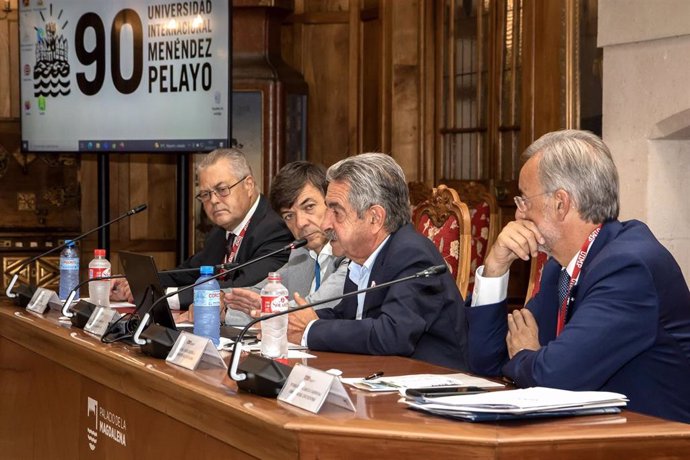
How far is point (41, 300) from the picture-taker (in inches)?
148

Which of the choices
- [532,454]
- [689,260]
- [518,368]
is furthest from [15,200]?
[532,454]

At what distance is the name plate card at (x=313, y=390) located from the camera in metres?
1.93

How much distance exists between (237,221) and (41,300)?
95cm

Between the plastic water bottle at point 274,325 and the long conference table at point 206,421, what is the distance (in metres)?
0.10

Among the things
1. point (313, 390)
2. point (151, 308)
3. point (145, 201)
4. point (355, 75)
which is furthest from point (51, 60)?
point (313, 390)

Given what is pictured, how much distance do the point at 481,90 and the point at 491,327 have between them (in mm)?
3155

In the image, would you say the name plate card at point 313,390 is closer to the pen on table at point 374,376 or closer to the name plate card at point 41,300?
the pen on table at point 374,376

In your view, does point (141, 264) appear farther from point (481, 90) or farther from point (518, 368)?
point (481, 90)

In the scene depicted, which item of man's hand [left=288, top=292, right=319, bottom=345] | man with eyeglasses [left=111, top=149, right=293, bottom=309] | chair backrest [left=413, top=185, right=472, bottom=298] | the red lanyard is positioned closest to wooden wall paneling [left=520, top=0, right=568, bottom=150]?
chair backrest [left=413, top=185, right=472, bottom=298]

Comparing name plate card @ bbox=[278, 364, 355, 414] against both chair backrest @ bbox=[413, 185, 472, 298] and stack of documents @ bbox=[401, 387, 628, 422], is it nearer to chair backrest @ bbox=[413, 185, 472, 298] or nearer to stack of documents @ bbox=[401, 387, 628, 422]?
stack of documents @ bbox=[401, 387, 628, 422]

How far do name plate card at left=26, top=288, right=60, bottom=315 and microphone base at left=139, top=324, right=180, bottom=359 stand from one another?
3.50ft

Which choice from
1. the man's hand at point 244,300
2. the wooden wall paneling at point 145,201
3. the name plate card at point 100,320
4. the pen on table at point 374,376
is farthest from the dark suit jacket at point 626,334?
the wooden wall paneling at point 145,201

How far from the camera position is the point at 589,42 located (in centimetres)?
484

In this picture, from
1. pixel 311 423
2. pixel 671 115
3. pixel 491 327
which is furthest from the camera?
pixel 671 115
